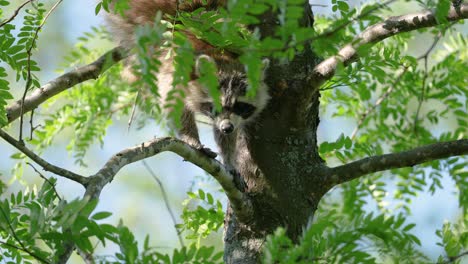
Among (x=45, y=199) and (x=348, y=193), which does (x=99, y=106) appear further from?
(x=45, y=199)

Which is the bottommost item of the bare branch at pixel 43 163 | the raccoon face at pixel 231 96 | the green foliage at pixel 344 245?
the green foliage at pixel 344 245

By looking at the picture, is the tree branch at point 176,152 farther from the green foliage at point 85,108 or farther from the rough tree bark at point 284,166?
the green foliage at point 85,108

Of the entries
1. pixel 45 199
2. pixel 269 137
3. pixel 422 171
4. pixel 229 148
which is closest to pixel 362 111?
pixel 422 171

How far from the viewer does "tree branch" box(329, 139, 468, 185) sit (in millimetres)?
4000

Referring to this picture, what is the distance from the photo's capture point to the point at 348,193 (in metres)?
6.07

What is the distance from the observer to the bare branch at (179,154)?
3209 millimetres

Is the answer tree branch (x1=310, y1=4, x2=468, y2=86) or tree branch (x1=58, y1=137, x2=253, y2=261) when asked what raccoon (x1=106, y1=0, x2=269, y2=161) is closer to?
tree branch (x1=58, y1=137, x2=253, y2=261)

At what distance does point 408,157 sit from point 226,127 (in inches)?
84.2

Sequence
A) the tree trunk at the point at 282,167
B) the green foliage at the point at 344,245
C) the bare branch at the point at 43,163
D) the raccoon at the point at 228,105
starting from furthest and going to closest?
1. the raccoon at the point at 228,105
2. the tree trunk at the point at 282,167
3. the bare branch at the point at 43,163
4. the green foliage at the point at 344,245

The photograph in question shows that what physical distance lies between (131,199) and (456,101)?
9.62m

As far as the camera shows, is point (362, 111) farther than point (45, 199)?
Yes

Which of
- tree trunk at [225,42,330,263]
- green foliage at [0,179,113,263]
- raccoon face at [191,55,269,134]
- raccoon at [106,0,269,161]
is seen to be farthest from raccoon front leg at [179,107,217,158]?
green foliage at [0,179,113,263]

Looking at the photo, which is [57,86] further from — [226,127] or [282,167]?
[226,127]

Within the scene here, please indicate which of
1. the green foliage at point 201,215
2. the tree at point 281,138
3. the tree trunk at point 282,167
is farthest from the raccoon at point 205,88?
the tree trunk at point 282,167
